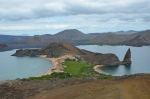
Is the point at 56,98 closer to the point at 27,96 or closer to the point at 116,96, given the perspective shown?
the point at 27,96

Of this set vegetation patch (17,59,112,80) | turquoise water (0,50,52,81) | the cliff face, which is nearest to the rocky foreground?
vegetation patch (17,59,112,80)

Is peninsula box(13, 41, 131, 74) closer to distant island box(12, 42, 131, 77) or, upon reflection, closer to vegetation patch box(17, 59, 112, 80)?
distant island box(12, 42, 131, 77)

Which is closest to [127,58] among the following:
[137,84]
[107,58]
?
[107,58]

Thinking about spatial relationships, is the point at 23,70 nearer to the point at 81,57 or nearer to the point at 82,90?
the point at 81,57

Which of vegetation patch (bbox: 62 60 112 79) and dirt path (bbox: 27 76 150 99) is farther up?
dirt path (bbox: 27 76 150 99)

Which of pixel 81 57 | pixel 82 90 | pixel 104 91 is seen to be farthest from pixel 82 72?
pixel 104 91

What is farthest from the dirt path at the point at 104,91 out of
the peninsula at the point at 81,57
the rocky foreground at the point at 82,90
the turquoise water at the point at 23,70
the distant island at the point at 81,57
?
the distant island at the point at 81,57

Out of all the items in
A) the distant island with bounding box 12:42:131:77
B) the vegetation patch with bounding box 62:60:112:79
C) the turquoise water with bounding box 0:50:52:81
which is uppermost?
the distant island with bounding box 12:42:131:77

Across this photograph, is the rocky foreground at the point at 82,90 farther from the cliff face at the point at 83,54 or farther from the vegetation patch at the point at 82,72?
the cliff face at the point at 83,54
